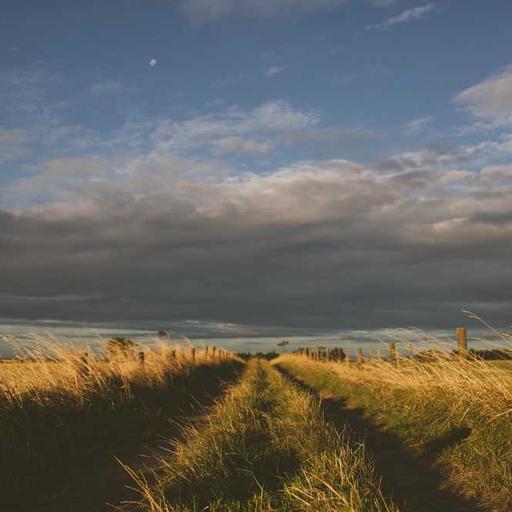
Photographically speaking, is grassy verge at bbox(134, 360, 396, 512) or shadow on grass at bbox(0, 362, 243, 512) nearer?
grassy verge at bbox(134, 360, 396, 512)

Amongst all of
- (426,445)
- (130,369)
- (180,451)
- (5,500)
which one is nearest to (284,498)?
(180,451)

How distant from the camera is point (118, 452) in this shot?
27.3 ft

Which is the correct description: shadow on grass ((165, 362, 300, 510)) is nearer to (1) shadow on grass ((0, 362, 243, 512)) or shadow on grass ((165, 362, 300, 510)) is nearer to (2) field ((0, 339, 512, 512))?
(2) field ((0, 339, 512, 512))

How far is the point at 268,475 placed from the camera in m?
5.54

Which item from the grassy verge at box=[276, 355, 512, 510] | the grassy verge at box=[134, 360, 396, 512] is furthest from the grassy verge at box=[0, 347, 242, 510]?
the grassy verge at box=[276, 355, 512, 510]

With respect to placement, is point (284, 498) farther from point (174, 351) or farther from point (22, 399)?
point (174, 351)

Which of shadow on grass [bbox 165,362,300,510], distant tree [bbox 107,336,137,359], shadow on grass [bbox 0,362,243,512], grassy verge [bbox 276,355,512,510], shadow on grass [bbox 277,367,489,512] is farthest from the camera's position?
distant tree [bbox 107,336,137,359]

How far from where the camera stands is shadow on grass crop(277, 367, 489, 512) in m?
5.48

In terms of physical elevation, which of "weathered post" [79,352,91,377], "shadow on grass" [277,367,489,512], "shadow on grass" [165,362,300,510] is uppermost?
"weathered post" [79,352,91,377]

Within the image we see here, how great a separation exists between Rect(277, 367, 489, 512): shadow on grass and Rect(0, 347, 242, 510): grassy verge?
4.00 meters

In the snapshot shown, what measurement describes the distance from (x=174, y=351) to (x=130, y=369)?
743 centimetres

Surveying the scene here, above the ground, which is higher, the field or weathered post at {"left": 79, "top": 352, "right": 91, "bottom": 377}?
weathered post at {"left": 79, "top": 352, "right": 91, "bottom": 377}

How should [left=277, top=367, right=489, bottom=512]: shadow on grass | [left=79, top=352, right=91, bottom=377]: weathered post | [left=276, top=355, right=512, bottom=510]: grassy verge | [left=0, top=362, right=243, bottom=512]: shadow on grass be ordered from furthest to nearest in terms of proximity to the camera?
[left=79, top=352, right=91, bottom=377]: weathered post, [left=276, top=355, right=512, bottom=510]: grassy verge, [left=0, top=362, right=243, bottom=512]: shadow on grass, [left=277, top=367, right=489, bottom=512]: shadow on grass

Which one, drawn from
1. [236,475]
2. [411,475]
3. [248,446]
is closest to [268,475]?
[236,475]
